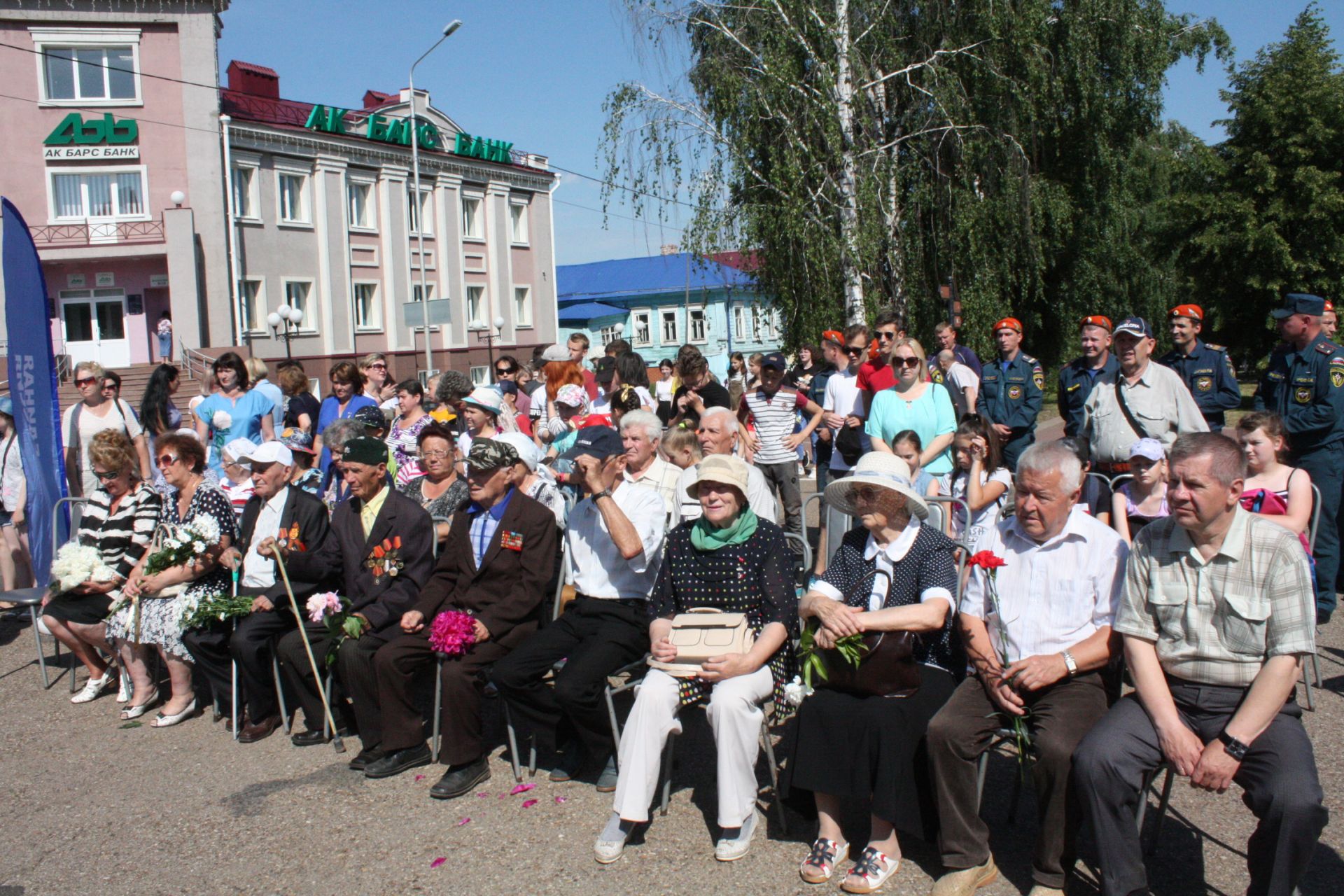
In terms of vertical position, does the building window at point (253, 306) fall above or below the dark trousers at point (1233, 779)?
above

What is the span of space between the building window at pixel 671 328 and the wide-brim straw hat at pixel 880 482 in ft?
180

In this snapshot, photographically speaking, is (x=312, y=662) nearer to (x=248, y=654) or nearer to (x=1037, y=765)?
(x=248, y=654)

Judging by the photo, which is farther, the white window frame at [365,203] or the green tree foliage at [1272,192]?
the white window frame at [365,203]

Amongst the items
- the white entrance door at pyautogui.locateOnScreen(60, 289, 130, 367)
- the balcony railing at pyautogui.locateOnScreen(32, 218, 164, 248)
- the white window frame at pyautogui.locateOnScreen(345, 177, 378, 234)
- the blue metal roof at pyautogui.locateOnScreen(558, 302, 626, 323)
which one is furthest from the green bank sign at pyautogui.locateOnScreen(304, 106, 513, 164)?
the blue metal roof at pyautogui.locateOnScreen(558, 302, 626, 323)

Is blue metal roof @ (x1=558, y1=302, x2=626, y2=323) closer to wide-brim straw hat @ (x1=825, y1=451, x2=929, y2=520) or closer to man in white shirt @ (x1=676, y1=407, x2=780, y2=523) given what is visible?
man in white shirt @ (x1=676, y1=407, x2=780, y2=523)

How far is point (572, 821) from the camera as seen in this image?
4.35 meters

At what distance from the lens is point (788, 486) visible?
8789 mm

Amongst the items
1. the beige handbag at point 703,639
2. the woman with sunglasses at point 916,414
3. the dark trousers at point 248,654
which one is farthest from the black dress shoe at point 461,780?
the woman with sunglasses at point 916,414

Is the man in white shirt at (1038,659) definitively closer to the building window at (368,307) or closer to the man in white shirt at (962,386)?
the man in white shirt at (962,386)

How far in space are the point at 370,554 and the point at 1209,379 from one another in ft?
18.6

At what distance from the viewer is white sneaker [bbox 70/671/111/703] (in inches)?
248

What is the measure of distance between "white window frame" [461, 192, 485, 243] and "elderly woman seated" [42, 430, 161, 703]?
32987mm

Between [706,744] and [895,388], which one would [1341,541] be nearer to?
[895,388]

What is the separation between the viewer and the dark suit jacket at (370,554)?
5.25 m
